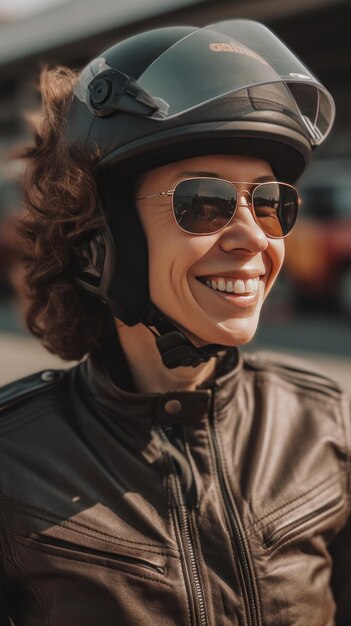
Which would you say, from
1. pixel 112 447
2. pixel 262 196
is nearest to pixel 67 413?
pixel 112 447

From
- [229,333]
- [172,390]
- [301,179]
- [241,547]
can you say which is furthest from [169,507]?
[301,179]

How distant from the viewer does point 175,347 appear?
172cm

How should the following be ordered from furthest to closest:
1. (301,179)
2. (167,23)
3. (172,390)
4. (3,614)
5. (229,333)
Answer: (167,23), (301,179), (172,390), (229,333), (3,614)

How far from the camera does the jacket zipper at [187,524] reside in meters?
1.56

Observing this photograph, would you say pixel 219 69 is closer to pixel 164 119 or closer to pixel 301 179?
pixel 164 119

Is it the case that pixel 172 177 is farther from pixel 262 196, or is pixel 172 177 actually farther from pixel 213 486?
pixel 213 486

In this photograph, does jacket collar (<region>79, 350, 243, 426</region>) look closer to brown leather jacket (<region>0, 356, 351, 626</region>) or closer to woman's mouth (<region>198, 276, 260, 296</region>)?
brown leather jacket (<region>0, 356, 351, 626</region>)

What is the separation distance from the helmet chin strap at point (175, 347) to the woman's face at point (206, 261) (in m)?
0.02

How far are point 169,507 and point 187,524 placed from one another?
0.05 meters

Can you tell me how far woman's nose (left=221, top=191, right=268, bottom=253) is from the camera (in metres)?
1.66

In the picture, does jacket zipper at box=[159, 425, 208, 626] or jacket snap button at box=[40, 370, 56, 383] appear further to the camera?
jacket snap button at box=[40, 370, 56, 383]

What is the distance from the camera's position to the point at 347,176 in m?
11.4

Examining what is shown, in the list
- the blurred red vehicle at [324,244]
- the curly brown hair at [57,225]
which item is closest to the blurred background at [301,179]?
the blurred red vehicle at [324,244]

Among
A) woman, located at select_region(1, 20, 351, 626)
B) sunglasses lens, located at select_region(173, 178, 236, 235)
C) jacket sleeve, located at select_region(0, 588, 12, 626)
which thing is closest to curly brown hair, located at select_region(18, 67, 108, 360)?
woman, located at select_region(1, 20, 351, 626)
